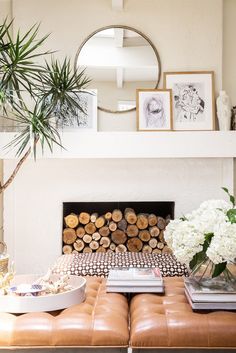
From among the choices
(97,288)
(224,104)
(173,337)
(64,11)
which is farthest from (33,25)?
(173,337)

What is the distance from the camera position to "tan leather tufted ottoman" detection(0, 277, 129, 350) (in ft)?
6.07

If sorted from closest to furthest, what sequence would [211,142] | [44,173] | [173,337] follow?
[173,337]
[211,142]
[44,173]

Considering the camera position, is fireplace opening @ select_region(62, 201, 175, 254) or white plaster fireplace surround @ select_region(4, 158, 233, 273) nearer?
fireplace opening @ select_region(62, 201, 175, 254)

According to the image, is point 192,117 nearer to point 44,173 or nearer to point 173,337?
point 44,173

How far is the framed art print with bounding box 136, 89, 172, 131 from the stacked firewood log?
0.79 metres

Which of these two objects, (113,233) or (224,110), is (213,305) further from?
(224,110)

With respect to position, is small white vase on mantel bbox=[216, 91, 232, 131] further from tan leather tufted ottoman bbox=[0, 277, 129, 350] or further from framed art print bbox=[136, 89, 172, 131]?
tan leather tufted ottoman bbox=[0, 277, 129, 350]

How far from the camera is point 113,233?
3658mm

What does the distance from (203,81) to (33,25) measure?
5.20 feet

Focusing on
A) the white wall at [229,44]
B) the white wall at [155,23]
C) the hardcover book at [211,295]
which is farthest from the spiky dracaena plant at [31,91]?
the hardcover book at [211,295]

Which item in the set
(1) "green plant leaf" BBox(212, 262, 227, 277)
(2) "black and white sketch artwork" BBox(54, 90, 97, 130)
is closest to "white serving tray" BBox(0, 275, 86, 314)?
(1) "green plant leaf" BBox(212, 262, 227, 277)

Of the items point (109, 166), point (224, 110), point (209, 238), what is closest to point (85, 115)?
point (109, 166)

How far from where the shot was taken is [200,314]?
1966 millimetres

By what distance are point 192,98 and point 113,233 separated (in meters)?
1.38
